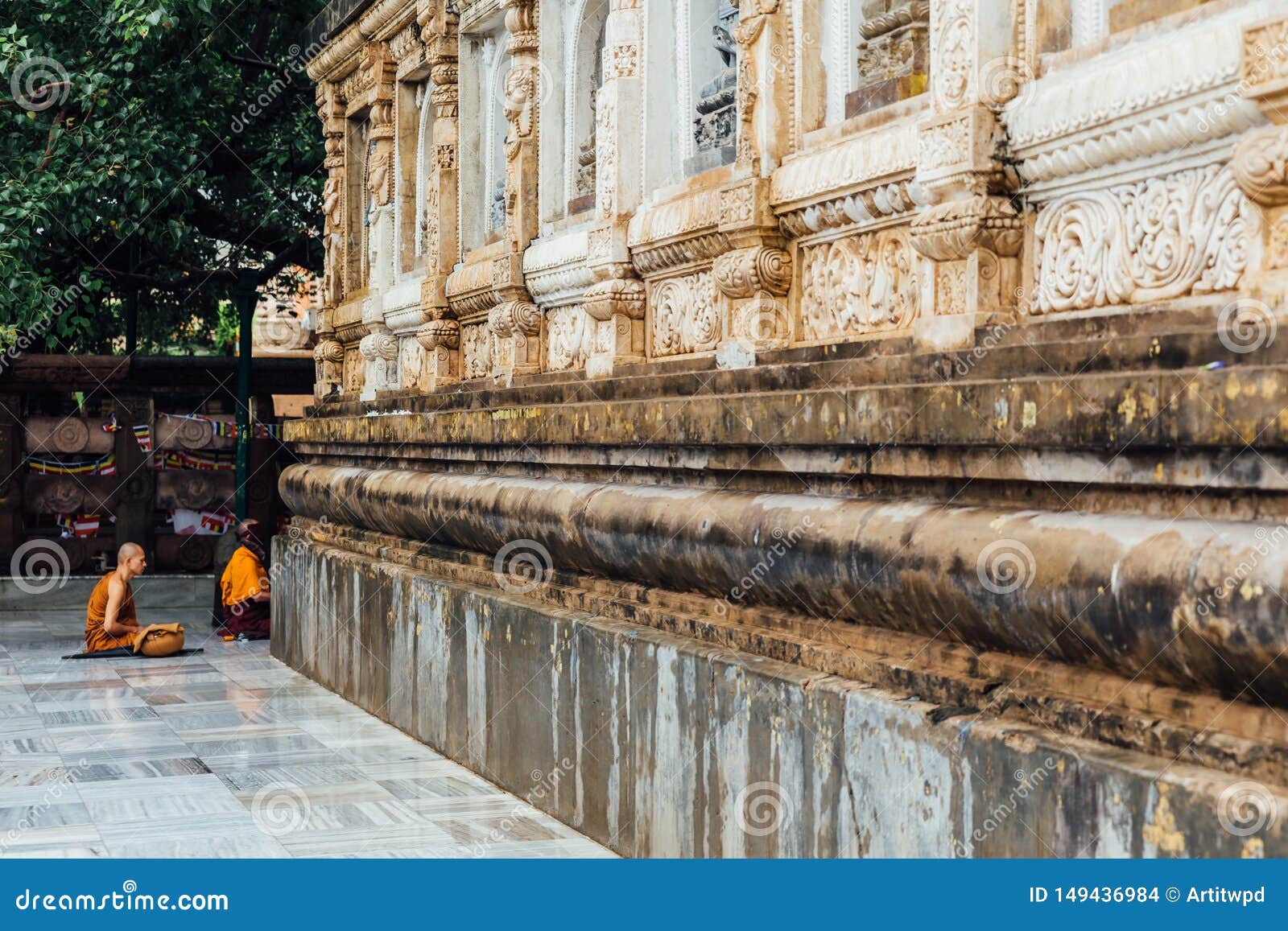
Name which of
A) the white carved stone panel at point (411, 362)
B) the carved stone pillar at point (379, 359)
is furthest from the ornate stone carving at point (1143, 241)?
the carved stone pillar at point (379, 359)

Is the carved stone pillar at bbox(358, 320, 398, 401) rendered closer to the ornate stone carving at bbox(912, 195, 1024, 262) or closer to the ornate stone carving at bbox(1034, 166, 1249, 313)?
the ornate stone carving at bbox(912, 195, 1024, 262)

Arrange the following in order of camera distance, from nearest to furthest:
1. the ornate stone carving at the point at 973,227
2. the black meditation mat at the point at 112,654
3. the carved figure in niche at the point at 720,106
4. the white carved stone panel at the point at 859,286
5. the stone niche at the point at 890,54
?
the ornate stone carving at the point at 973,227 < the white carved stone panel at the point at 859,286 < the stone niche at the point at 890,54 < the carved figure in niche at the point at 720,106 < the black meditation mat at the point at 112,654

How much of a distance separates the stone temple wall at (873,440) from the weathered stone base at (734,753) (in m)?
0.01

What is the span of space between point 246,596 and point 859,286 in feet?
27.6

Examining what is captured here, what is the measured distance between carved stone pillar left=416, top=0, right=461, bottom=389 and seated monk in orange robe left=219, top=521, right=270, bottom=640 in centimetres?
377

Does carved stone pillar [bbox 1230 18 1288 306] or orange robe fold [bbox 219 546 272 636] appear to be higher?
carved stone pillar [bbox 1230 18 1288 306]

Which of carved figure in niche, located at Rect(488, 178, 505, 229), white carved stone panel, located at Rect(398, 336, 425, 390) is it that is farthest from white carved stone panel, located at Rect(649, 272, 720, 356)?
white carved stone panel, located at Rect(398, 336, 425, 390)

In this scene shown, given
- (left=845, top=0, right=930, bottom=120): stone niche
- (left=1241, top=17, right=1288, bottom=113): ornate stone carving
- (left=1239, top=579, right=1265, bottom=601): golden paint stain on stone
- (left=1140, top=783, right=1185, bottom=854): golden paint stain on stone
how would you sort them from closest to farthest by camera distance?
(left=1239, top=579, right=1265, bottom=601): golden paint stain on stone < (left=1140, top=783, right=1185, bottom=854): golden paint stain on stone < (left=1241, top=17, right=1288, bottom=113): ornate stone carving < (left=845, top=0, right=930, bottom=120): stone niche

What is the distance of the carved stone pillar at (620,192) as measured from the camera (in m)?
6.44

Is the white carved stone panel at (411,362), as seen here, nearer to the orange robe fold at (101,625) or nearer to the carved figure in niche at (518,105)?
the carved figure in niche at (518,105)

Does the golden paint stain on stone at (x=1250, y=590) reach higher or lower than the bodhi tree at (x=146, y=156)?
lower

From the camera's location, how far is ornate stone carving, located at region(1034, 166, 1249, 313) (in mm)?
3324

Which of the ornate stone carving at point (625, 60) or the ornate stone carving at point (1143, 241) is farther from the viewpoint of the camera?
the ornate stone carving at point (625, 60)

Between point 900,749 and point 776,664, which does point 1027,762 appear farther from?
point 776,664
